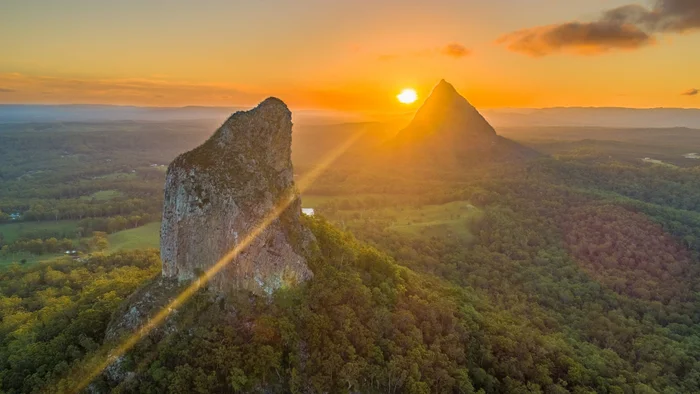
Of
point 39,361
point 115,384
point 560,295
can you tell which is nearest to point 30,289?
point 39,361

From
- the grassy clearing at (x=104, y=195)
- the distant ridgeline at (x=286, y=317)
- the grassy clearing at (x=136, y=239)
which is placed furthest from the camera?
the grassy clearing at (x=104, y=195)

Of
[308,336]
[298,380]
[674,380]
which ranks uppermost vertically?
[308,336]

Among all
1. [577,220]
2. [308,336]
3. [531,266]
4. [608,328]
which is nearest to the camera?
[308,336]

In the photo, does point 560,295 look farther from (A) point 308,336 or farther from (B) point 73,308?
(B) point 73,308

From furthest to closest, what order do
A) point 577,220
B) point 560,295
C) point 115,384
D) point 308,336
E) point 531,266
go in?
1. point 577,220
2. point 531,266
3. point 560,295
4. point 308,336
5. point 115,384

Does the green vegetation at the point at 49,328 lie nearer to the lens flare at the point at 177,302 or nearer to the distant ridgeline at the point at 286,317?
the distant ridgeline at the point at 286,317

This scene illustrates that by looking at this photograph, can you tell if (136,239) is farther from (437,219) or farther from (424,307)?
(424,307)

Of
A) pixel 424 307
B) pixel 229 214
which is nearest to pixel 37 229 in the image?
pixel 229 214

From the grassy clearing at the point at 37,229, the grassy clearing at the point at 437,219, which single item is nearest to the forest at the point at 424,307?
the grassy clearing at the point at 437,219
